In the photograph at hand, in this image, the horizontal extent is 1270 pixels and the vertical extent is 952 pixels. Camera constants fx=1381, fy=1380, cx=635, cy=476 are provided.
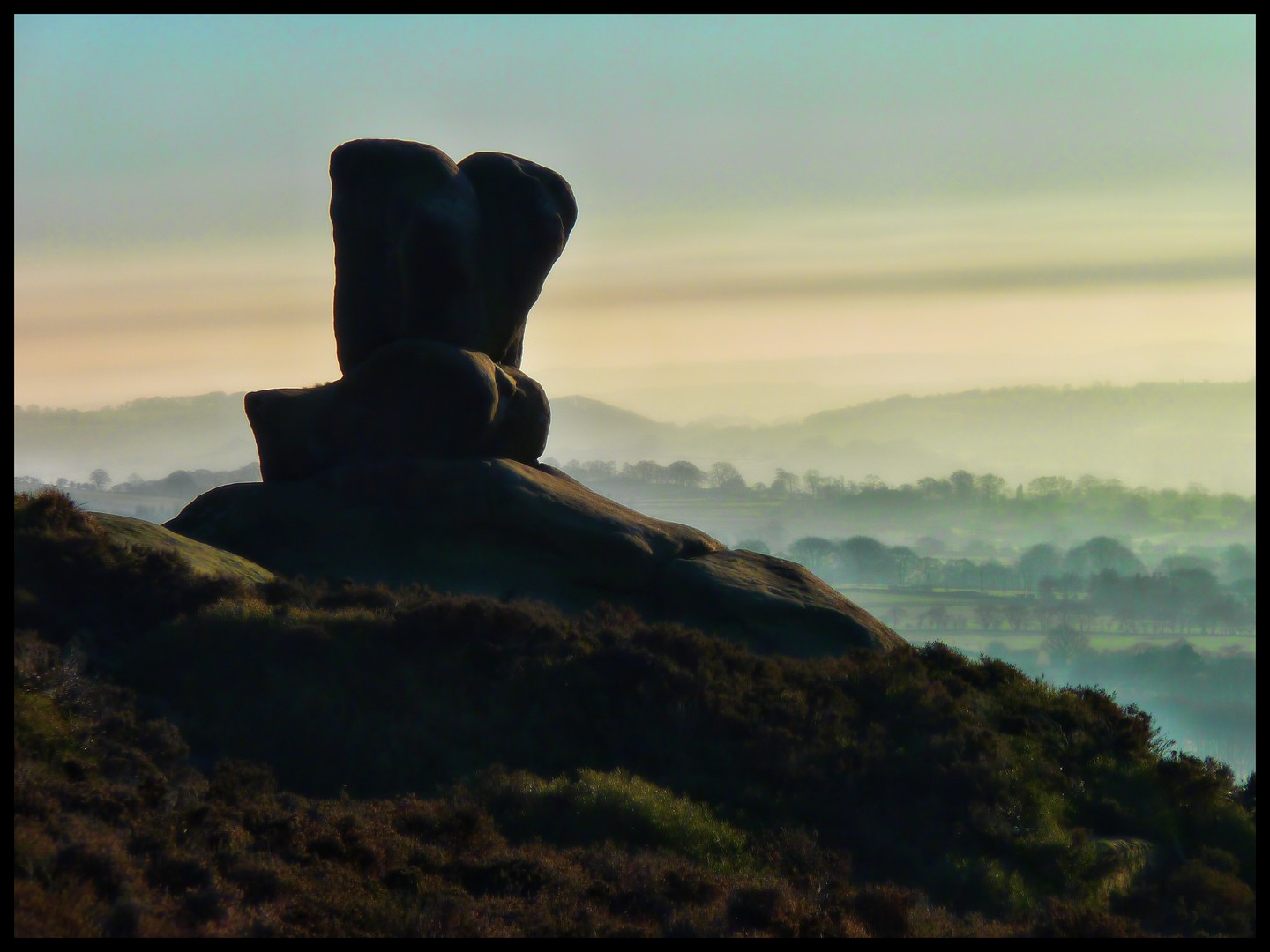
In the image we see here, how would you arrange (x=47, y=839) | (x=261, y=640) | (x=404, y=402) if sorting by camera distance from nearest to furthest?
(x=47, y=839) → (x=261, y=640) → (x=404, y=402)

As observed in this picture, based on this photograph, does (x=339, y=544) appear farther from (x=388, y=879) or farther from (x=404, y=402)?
(x=388, y=879)

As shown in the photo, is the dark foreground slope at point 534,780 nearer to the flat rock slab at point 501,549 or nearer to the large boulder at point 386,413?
the flat rock slab at point 501,549

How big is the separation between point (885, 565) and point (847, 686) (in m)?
97.3

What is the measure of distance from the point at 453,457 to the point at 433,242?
395 cm

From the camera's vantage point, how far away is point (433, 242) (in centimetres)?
2486

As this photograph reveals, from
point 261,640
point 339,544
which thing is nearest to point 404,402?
point 339,544

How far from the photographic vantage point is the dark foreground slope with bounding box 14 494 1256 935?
11.0m

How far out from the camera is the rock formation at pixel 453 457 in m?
22.4

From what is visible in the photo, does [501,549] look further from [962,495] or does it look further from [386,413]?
[962,495]

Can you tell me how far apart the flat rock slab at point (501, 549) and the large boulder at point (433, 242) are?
10.3ft

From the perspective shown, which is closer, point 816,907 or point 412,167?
point 816,907

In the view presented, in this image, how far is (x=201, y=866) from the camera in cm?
1055

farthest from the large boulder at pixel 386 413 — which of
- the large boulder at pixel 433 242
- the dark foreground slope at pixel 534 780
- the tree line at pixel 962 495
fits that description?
the tree line at pixel 962 495

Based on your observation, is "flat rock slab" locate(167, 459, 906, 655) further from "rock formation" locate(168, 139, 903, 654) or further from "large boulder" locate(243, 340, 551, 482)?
"large boulder" locate(243, 340, 551, 482)
